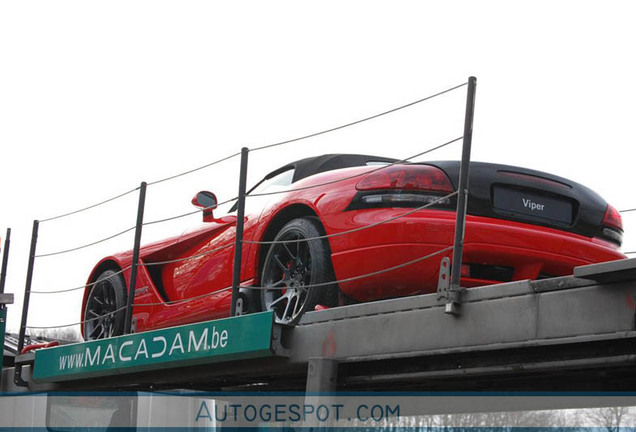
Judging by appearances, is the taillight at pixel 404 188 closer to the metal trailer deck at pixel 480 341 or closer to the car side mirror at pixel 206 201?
the metal trailer deck at pixel 480 341

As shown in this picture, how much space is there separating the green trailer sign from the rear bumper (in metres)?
0.54

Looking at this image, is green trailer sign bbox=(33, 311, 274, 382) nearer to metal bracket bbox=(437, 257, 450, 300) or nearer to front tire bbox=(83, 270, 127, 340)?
front tire bbox=(83, 270, 127, 340)

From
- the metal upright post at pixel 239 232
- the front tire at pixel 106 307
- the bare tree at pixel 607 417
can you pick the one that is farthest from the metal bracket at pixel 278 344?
the bare tree at pixel 607 417

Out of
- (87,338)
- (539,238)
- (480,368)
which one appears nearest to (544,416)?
(87,338)

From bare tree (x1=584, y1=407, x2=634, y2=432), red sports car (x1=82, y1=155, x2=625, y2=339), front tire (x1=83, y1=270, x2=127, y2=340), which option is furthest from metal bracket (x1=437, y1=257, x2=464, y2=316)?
bare tree (x1=584, y1=407, x2=634, y2=432)

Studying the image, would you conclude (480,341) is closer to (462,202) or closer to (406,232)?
(462,202)

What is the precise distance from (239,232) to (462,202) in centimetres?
145

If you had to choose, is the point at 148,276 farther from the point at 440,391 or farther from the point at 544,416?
the point at 544,416

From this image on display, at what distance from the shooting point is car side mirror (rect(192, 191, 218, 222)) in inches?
218

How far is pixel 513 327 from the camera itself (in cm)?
305

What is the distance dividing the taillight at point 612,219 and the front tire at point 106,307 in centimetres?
331

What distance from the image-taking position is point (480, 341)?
3170 millimetres

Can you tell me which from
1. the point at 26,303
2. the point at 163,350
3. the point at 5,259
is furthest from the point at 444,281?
the point at 5,259

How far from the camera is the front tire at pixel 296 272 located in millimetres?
4324
